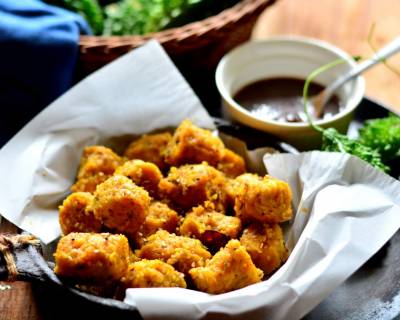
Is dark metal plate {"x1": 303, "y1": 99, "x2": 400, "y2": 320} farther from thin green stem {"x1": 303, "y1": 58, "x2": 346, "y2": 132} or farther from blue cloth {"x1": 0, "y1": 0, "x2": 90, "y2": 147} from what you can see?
blue cloth {"x1": 0, "y1": 0, "x2": 90, "y2": 147}

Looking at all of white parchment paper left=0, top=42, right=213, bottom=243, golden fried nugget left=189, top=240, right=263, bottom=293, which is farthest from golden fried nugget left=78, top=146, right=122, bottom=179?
golden fried nugget left=189, top=240, right=263, bottom=293

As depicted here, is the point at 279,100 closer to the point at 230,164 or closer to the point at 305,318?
the point at 230,164

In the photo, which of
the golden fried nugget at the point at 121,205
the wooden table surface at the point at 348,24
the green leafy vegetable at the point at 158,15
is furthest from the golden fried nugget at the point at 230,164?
the wooden table surface at the point at 348,24

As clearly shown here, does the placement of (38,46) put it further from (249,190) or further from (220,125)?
(249,190)

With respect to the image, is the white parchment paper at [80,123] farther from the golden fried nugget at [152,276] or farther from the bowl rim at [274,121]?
the golden fried nugget at [152,276]

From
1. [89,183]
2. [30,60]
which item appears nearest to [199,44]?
[30,60]

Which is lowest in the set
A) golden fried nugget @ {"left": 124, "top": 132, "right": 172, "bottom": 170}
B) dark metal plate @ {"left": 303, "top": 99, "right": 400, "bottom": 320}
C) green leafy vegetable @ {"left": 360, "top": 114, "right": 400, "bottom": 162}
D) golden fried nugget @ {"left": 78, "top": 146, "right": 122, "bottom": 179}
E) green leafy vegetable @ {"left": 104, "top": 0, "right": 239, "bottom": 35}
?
dark metal plate @ {"left": 303, "top": 99, "right": 400, "bottom": 320}

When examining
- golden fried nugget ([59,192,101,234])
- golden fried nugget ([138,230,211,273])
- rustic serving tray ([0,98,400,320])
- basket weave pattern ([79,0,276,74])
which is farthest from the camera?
basket weave pattern ([79,0,276,74])
